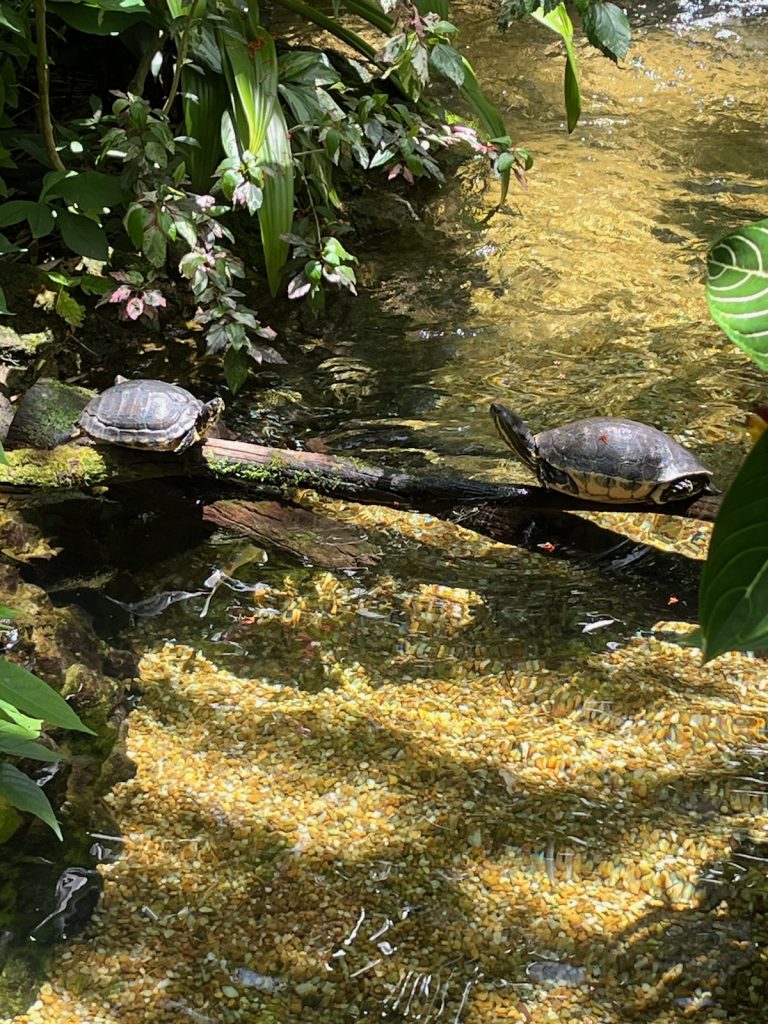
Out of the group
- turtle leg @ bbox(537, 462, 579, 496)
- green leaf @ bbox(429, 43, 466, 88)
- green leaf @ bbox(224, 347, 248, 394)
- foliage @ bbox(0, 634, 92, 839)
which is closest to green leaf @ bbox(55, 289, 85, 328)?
green leaf @ bbox(224, 347, 248, 394)

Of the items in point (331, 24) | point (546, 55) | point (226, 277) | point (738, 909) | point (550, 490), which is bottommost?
point (738, 909)

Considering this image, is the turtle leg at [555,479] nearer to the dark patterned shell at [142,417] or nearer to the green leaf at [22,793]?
the dark patterned shell at [142,417]

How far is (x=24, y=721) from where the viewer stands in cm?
164

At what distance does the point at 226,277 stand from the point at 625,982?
2.43 meters

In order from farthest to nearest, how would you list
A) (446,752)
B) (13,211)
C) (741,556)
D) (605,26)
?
(13,211) → (446,752) → (605,26) → (741,556)

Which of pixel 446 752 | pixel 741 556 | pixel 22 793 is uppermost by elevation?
pixel 741 556

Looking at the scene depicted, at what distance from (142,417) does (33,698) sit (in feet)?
4.14

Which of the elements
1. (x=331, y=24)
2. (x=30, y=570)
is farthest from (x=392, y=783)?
(x=331, y=24)

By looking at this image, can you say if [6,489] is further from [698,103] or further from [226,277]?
[698,103]

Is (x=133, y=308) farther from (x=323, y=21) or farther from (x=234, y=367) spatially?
(x=323, y=21)

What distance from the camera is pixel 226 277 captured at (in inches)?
124

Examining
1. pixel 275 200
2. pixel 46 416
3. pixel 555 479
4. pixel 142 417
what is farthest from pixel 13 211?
pixel 555 479

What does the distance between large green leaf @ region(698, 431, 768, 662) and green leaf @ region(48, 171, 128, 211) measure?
109 inches

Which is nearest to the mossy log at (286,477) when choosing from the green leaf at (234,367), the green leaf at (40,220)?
the green leaf at (234,367)
